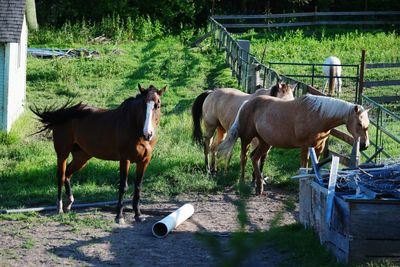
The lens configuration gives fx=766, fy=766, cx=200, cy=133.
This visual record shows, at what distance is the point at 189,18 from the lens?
37.1 metres

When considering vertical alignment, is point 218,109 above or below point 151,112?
below

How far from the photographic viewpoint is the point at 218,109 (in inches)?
554

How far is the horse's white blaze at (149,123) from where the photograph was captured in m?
9.96

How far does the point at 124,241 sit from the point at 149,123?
1.57 metres

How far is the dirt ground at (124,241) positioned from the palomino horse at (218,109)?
2.45m

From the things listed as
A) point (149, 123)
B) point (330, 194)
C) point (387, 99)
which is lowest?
point (387, 99)

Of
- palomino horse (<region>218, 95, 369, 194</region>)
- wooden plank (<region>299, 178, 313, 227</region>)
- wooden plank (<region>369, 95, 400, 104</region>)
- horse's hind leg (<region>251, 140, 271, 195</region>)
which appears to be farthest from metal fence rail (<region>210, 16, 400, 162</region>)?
wooden plank (<region>299, 178, 313, 227</region>)

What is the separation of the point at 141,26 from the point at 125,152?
77.9 ft

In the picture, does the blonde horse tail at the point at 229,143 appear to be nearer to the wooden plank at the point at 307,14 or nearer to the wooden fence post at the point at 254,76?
the wooden fence post at the point at 254,76

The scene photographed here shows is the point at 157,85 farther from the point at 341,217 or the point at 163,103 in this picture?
the point at 341,217

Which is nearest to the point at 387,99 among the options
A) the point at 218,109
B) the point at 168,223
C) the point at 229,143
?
the point at 218,109

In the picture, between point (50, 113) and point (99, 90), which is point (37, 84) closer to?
point (99, 90)

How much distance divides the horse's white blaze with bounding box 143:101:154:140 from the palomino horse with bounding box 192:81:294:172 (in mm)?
3708

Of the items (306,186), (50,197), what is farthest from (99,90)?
(306,186)
